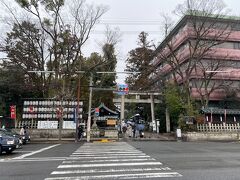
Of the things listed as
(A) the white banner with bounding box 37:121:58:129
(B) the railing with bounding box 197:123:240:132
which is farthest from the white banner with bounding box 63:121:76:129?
(B) the railing with bounding box 197:123:240:132

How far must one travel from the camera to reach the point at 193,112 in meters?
32.6

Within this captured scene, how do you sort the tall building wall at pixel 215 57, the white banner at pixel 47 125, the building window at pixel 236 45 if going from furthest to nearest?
the building window at pixel 236 45 → the tall building wall at pixel 215 57 → the white banner at pixel 47 125

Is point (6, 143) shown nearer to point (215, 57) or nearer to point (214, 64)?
point (214, 64)

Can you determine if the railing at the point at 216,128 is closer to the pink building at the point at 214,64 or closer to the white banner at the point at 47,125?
the pink building at the point at 214,64

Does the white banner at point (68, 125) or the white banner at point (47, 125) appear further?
the white banner at point (68, 125)

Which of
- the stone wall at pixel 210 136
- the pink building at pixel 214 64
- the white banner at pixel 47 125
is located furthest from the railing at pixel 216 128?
the white banner at pixel 47 125

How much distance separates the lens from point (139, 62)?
170 feet

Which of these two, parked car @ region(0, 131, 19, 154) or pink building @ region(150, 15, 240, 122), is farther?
pink building @ region(150, 15, 240, 122)

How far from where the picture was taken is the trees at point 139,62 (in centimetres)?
4709

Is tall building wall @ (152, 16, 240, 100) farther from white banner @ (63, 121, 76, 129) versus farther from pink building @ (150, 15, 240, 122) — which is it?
white banner @ (63, 121, 76, 129)

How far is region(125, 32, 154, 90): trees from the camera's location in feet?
155

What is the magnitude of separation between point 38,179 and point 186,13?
31231 mm

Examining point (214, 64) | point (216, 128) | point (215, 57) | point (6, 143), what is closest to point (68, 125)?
point (216, 128)

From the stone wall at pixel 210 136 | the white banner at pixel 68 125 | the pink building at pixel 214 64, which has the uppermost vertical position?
the pink building at pixel 214 64
